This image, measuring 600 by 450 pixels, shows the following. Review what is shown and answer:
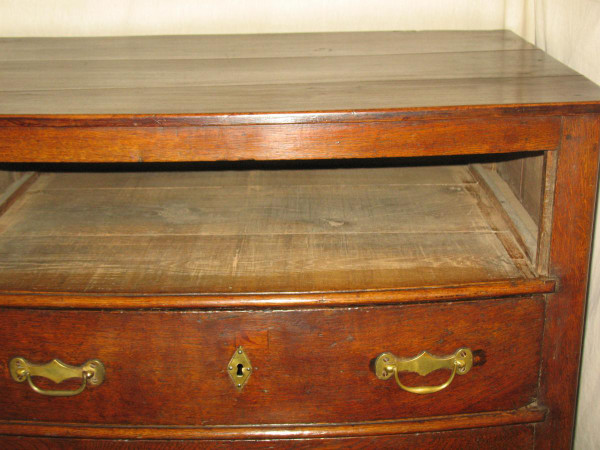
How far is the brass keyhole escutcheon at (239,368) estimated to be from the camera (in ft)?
2.82

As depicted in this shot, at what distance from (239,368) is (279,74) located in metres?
0.42

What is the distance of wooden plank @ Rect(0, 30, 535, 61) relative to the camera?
42.4 inches

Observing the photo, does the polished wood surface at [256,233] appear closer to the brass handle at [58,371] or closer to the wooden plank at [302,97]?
the brass handle at [58,371]

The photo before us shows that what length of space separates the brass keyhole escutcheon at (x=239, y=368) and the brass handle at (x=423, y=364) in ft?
0.57

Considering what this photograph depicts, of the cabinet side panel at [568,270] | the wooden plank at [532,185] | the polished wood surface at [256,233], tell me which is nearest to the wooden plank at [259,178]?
the polished wood surface at [256,233]

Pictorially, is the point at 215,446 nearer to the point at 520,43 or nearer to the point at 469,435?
the point at 469,435

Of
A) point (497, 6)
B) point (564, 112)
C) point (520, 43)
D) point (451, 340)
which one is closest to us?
point (564, 112)

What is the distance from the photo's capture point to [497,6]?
1282 millimetres

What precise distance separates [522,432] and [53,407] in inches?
26.0

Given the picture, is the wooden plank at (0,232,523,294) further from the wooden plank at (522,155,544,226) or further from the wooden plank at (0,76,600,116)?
the wooden plank at (0,76,600,116)

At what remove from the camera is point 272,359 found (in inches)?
34.1

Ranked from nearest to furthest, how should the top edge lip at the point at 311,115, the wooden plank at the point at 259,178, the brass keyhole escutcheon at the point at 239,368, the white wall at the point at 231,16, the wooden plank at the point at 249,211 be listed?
1. the top edge lip at the point at 311,115
2. the brass keyhole escutcheon at the point at 239,368
3. the wooden plank at the point at 249,211
4. the wooden plank at the point at 259,178
5. the white wall at the point at 231,16

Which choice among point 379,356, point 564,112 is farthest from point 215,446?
point 564,112

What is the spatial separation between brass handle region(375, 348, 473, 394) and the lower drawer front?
11 mm
